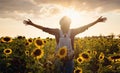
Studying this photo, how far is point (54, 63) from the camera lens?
23.3 feet

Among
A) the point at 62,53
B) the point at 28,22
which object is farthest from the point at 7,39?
the point at 62,53

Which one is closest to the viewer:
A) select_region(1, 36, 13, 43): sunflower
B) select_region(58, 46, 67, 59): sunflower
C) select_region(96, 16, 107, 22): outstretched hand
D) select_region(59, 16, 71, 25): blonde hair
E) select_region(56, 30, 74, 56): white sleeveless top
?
select_region(58, 46, 67, 59): sunflower

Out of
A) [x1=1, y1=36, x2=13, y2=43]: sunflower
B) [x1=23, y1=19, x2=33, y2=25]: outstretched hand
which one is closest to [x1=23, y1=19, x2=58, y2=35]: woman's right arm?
[x1=23, y1=19, x2=33, y2=25]: outstretched hand

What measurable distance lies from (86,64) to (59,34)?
288 cm

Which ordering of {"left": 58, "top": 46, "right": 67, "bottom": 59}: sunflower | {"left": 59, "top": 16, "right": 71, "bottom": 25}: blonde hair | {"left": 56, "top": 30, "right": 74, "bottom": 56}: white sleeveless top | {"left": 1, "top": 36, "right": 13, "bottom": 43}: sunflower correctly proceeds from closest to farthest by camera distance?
{"left": 58, "top": 46, "right": 67, "bottom": 59}: sunflower, {"left": 59, "top": 16, "right": 71, "bottom": 25}: blonde hair, {"left": 56, "top": 30, "right": 74, "bottom": 56}: white sleeveless top, {"left": 1, "top": 36, "right": 13, "bottom": 43}: sunflower

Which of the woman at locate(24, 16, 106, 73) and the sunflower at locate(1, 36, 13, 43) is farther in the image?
the sunflower at locate(1, 36, 13, 43)

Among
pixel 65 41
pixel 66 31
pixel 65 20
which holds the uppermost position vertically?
pixel 65 20

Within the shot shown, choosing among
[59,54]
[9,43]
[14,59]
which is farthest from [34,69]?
[9,43]

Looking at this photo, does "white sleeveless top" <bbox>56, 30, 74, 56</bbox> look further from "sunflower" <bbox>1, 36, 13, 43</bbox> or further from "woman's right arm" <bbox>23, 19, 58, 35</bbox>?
"sunflower" <bbox>1, 36, 13, 43</bbox>

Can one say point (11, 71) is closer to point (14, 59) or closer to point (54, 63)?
point (14, 59)

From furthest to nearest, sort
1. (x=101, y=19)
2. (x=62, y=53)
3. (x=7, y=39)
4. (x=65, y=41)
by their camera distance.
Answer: (x=7, y=39)
(x=101, y=19)
(x=65, y=41)
(x=62, y=53)

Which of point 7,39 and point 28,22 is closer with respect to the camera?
point 28,22

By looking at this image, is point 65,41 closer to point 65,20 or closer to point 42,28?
point 65,20

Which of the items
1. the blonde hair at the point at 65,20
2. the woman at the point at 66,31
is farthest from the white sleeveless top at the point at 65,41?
the blonde hair at the point at 65,20
